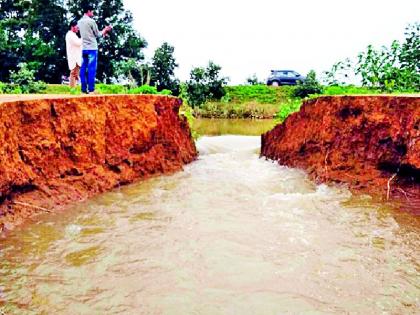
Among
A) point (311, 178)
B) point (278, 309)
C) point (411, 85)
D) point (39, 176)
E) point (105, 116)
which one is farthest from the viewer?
point (411, 85)

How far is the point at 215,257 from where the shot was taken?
4652 mm

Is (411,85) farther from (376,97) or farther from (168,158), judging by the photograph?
(168,158)

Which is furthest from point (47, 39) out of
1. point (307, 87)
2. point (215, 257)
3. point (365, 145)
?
point (215, 257)

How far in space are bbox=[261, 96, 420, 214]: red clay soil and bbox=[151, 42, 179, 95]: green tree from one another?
54.3ft

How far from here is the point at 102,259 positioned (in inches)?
179

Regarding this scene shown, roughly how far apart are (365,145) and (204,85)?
21858 millimetres

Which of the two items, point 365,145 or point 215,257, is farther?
point 365,145

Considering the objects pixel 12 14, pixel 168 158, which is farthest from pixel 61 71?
pixel 168 158

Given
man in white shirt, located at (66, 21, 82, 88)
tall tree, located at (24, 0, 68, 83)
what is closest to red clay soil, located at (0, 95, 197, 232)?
man in white shirt, located at (66, 21, 82, 88)

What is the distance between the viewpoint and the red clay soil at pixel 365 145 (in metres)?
6.95

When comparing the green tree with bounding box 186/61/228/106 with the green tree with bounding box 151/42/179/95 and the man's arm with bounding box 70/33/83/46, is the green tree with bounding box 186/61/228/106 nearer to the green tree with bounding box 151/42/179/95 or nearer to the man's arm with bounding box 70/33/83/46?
the green tree with bounding box 151/42/179/95

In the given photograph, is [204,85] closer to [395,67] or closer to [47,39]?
[47,39]

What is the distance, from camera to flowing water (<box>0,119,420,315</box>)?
3.71 metres

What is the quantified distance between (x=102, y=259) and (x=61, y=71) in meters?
28.2
